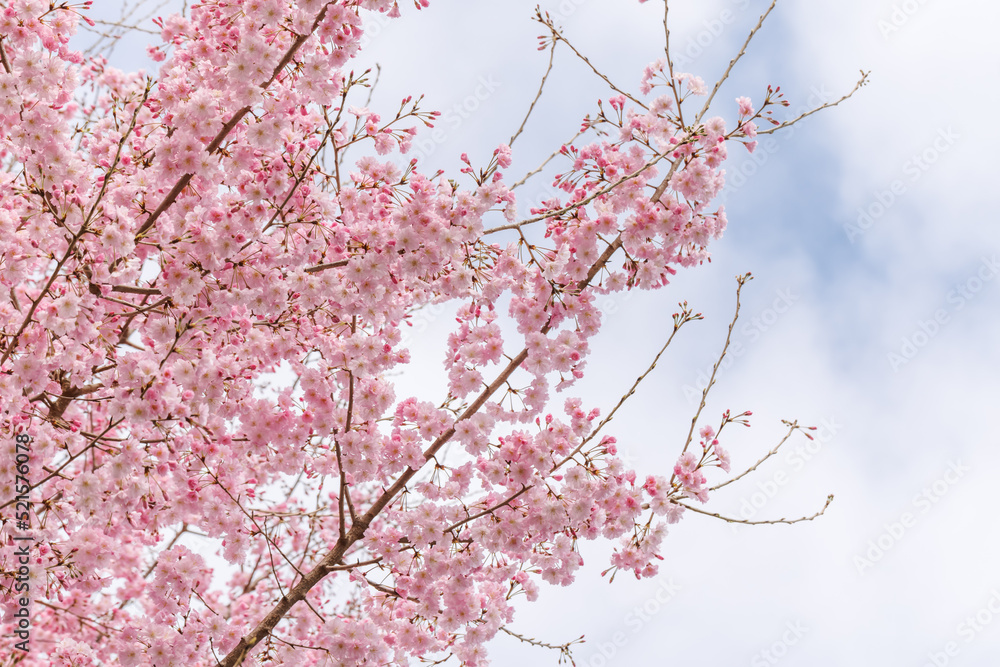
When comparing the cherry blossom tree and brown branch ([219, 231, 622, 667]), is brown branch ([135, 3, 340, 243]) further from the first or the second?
brown branch ([219, 231, 622, 667])

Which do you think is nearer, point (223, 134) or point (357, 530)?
point (223, 134)

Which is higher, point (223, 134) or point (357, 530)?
point (223, 134)

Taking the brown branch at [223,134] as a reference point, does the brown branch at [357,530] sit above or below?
below

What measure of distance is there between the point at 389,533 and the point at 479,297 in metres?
1.57

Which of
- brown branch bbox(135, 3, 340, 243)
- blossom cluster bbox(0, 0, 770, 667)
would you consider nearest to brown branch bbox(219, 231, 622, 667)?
blossom cluster bbox(0, 0, 770, 667)

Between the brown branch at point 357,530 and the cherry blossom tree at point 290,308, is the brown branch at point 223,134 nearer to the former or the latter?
the cherry blossom tree at point 290,308

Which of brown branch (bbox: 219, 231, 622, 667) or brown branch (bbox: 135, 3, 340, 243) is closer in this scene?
brown branch (bbox: 135, 3, 340, 243)

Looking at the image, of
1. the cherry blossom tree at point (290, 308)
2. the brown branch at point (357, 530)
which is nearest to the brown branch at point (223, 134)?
the cherry blossom tree at point (290, 308)

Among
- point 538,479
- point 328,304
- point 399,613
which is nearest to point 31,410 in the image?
point 328,304

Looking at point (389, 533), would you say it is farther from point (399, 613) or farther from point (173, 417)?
point (173, 417)

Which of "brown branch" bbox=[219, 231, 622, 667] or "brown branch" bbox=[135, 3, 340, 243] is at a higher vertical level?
"brown branch" bbox=[135, 3, 340, 243]

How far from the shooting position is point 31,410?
4.44 m

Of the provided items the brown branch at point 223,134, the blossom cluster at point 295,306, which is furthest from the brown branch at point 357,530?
the brown branch at point 223,134

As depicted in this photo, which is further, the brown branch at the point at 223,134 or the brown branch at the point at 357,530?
the brown branch at the point at 357,530
